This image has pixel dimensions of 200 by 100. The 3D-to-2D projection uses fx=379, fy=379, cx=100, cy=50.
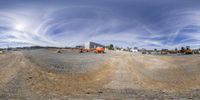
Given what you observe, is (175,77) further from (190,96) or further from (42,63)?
(42,63)

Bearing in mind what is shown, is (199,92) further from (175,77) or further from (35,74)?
(35,74)

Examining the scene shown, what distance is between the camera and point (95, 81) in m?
41.5

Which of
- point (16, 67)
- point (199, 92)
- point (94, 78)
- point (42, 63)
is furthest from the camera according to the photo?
point (42, 63)

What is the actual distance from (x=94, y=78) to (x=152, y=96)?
10.3 meters

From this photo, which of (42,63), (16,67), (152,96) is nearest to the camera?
(152,96)

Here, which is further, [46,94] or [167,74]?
[167,74]

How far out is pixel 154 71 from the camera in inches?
1957

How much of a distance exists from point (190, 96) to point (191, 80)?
29.1ft

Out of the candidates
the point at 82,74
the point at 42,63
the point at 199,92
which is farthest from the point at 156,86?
the point at 42,63

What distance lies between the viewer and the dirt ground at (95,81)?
116 ft

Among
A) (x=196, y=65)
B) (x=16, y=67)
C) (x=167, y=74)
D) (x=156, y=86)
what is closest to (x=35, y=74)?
(x=16, y=67)

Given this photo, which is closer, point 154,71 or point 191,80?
point 191,80

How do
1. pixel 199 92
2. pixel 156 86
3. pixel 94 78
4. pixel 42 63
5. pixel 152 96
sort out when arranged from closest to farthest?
pixel 152 96, pixel 199 92, pixel 156 86, pixel 94 78, pixel 42 63

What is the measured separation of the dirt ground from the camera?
116 ft
